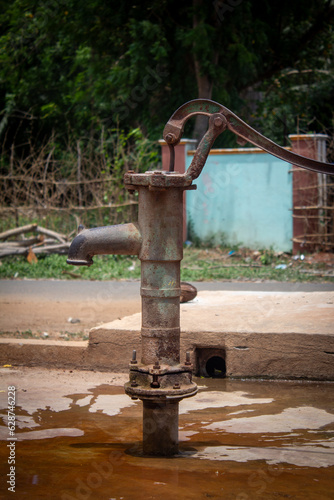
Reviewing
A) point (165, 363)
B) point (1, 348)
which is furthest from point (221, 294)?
point (165, 363)

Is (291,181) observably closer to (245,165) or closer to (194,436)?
(245,165)

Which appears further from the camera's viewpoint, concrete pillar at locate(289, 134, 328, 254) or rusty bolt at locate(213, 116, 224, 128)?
concrete pillar at locate(289, 134, 328, 254)

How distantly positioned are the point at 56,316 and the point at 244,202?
6.78 meters

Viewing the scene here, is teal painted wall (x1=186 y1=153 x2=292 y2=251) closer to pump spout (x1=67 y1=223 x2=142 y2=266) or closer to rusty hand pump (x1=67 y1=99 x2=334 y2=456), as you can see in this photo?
rusty hand pump (x1=67 y1=99 x2=334 y2=456)

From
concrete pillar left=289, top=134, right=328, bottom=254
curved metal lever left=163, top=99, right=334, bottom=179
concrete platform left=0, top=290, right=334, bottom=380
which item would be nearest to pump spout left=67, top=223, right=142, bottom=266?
curved metal lever left=163, top=99, right=334, bottom=179

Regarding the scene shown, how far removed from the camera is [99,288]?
316 inches

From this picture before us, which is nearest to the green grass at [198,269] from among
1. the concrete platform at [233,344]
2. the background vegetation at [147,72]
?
the background vegetation at [147,72]

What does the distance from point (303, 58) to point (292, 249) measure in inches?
248

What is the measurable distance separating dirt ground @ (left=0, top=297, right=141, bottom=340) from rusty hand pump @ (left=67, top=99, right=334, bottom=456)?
260 cm

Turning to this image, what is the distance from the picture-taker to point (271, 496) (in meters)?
2.20

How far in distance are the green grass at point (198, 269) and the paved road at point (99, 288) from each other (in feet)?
1.53

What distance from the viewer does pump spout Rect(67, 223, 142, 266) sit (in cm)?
261

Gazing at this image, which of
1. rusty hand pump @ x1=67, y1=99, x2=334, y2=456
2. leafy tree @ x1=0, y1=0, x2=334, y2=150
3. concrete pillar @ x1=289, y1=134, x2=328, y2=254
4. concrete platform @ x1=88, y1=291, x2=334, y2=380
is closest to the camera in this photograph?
rusty hand pump @ x1=67, y1=99, x2=334, y2=456

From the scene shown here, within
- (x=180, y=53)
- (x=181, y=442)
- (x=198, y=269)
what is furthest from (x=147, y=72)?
(x=181, y=442)
